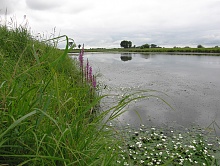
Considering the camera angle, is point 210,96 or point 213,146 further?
point 210,96

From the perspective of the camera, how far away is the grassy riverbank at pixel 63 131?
136 centimetres

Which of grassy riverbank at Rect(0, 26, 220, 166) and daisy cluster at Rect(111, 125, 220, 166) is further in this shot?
daisy cluster at Rect(111, 125, 220, 166)

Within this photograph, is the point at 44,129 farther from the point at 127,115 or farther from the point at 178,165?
the point at 127,115

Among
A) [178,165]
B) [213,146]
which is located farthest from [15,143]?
[213,146]

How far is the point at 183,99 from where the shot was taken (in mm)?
6879

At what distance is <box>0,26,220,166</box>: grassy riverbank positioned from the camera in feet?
4.46

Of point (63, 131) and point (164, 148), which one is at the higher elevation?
point (63, 131)

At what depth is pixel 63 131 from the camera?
1.45 metres

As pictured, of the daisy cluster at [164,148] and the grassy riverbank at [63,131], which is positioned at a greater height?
the grassy riverbank at [63,131]

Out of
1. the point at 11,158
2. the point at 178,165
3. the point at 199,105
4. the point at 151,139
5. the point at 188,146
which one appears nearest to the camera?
the point at 11,158

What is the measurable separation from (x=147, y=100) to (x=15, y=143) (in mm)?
5723

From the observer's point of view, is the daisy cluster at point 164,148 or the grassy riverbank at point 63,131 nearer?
the grassy riverbank at point 63,131

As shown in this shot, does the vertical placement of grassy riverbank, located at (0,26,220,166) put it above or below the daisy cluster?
above

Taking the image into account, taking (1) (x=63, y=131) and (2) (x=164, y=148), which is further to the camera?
(2) (x=164, y=148)
